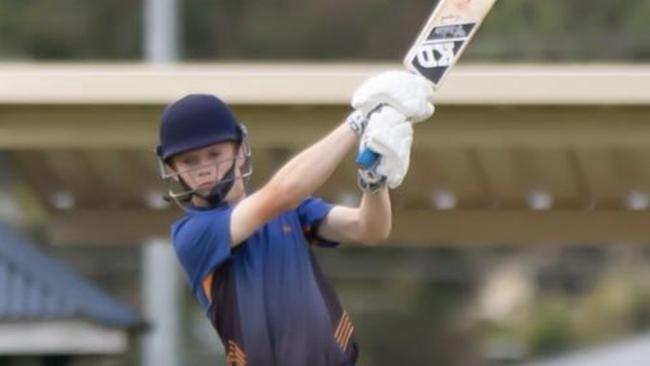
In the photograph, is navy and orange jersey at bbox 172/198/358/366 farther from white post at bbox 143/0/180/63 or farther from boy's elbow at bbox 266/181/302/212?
white post at bbox 143/0/180/63

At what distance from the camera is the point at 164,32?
10312mm

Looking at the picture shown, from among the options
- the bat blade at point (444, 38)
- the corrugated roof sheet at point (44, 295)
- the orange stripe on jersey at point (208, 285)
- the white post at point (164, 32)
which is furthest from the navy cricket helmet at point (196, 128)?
the white post at point (164, 32)

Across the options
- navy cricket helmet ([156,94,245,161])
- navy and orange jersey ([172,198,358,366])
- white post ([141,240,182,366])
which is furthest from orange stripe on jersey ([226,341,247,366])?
white post ([141,240,182,366])

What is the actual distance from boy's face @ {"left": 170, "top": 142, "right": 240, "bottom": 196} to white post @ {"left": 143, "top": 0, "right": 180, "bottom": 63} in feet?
19.4

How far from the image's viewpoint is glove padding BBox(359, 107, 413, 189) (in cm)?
411

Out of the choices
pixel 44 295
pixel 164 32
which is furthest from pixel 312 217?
pixel 164 32

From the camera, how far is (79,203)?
31.7ft

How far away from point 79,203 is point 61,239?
0.27 metres

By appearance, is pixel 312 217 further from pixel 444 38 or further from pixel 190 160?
pixel 444 38

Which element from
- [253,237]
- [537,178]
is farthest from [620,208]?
[253,237]

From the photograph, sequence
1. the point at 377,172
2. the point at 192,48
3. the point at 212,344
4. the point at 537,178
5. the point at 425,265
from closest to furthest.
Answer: the point at 377,172 < the point at 537,178 < the point at 212,344 < the point at 425,265 < the point at 192,48

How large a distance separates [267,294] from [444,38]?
654 mm

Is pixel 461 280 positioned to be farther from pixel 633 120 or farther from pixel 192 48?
pixel 633 120

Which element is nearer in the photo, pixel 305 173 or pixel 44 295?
pixel 305 173
